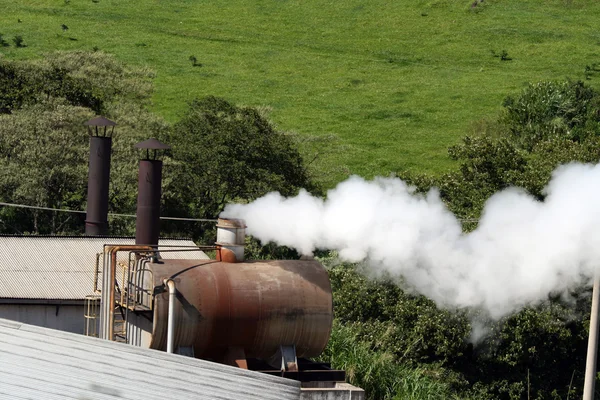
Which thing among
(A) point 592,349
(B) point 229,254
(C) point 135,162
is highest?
(C) point 135,162

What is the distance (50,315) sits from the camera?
29781mm

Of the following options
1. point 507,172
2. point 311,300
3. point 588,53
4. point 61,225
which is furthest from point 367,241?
point 588,53

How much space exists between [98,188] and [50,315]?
666 cm

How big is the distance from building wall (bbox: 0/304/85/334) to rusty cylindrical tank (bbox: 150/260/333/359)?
30.1 feet

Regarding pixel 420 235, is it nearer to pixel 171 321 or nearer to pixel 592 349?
pixel 592 349

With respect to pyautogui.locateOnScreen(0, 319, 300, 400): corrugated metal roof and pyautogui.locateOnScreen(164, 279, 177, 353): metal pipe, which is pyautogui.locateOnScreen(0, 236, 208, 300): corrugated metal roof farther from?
pyautogui.locateOnScreen(0, 319, 300, 400): corrugated metal roof

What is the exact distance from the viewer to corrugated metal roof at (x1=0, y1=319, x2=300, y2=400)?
13164mm

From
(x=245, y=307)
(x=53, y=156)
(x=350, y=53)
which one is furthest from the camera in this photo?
(x=350, y=53)

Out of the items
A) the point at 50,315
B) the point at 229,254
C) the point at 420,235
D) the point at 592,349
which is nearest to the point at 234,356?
the point at 229,254

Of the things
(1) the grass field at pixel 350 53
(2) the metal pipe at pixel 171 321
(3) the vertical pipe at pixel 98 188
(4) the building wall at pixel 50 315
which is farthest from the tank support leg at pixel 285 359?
(1) the grass field at pixel 350 53

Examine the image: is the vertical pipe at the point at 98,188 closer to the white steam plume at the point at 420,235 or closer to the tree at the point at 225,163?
the white steam plume at the point at 420,235

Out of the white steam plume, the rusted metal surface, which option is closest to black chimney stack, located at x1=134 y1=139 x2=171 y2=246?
the white steam plume

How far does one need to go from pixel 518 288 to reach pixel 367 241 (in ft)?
12.6

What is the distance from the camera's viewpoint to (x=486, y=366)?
113 feet
